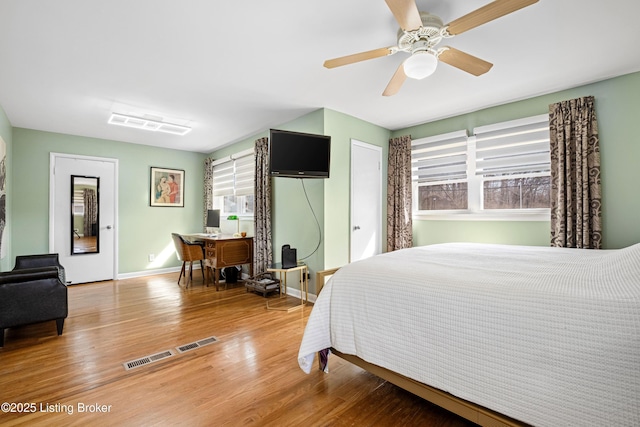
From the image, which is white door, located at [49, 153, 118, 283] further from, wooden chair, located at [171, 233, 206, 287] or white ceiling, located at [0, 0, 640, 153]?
wooden chair, located at [171, 233, 206, 287]

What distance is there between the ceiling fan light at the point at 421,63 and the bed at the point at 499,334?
1295 millimetres

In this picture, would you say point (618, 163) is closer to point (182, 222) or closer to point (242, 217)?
point (242, 217)

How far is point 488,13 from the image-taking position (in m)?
1.59

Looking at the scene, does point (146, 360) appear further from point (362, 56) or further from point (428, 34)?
point (428, 34)

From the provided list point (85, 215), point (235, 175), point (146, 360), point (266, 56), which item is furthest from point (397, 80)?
point (85, 215)

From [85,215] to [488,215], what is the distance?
6.30m

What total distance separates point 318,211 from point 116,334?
2508mm

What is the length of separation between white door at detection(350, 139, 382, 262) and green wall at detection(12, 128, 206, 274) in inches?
153

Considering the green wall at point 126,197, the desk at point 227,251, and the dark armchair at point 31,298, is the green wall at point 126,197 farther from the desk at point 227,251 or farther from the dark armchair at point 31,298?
the dark armchair at point 31,298

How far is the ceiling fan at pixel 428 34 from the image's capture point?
5.10 feet

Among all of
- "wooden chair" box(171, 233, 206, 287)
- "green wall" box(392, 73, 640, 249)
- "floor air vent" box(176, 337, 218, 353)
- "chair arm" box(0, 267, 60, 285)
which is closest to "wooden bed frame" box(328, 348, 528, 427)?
"floor air vent" box(176, 337, 218, 353)

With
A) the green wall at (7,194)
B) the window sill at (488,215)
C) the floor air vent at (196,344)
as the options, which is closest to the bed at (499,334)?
the floor air vent at (196,344)

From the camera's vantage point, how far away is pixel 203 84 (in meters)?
3.04

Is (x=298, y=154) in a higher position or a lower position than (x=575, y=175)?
higher
